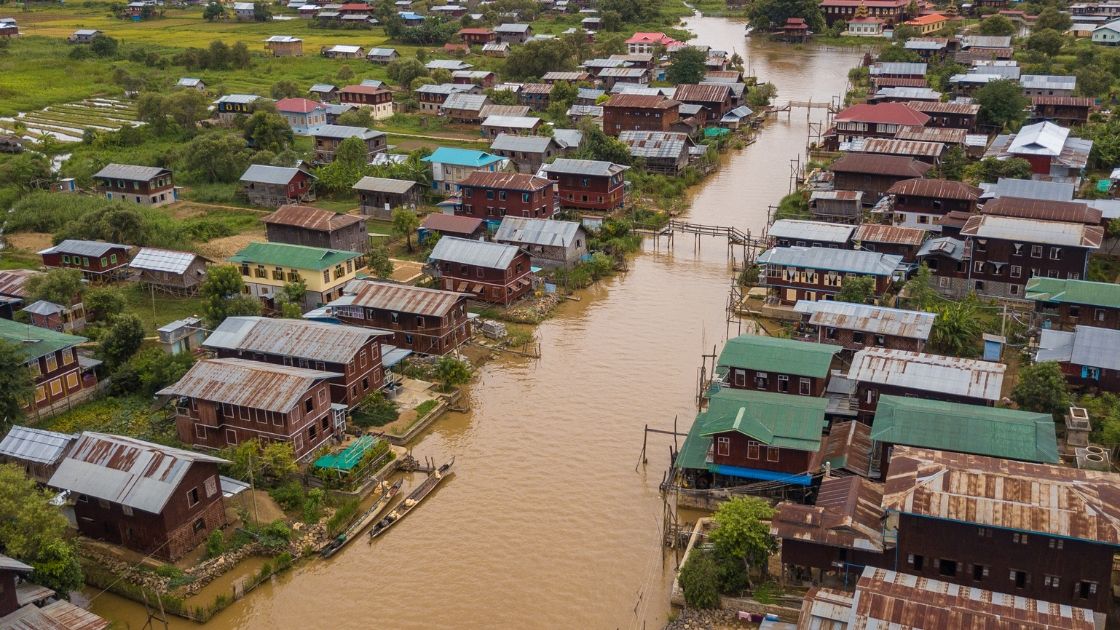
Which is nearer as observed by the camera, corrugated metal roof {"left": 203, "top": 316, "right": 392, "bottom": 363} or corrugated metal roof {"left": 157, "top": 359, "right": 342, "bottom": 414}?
corrugated metal roof {"left": 157, "top": 359, "right": 342, "bottom": 414}

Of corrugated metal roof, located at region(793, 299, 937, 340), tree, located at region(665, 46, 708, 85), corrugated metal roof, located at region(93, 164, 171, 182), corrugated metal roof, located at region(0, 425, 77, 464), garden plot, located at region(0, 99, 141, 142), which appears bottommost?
corrugated metal roof, located at region(0, 425, 77, 464)

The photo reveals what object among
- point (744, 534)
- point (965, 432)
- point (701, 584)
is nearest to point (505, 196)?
point (965, 432)

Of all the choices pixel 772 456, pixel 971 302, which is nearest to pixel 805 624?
pixel 772 456

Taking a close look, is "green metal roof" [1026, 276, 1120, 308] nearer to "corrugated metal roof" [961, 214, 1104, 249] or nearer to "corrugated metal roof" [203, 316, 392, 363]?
"corrugated metal roof" [961, 214, 1104, 249]

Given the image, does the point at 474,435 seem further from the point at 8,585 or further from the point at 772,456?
the point at 8,585

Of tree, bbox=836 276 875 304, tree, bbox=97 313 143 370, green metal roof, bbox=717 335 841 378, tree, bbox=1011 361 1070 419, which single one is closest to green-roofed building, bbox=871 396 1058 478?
tree, bbox=1011 361 1070 419

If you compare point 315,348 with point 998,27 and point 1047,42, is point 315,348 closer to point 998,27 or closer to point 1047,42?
point 1047,42
